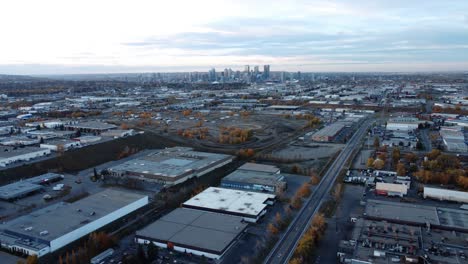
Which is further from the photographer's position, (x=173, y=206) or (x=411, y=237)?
(x=173, y=206)

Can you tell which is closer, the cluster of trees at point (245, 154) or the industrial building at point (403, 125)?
the cluster of trees at point (245, 154)

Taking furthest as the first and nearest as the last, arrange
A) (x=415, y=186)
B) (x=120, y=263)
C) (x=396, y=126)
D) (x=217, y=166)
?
1. (x=396, y=126)
2. (x=217, y=166)
3. (x=415, y=186)
4. (x=120, y=263)

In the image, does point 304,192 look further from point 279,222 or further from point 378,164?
point 378,164

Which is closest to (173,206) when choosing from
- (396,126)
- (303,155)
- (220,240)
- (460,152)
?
(220,240)

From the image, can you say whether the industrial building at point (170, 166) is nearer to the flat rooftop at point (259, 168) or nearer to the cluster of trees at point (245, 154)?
the cluster of trees at point (245, 154)

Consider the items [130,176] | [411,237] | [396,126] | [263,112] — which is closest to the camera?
[411,237]

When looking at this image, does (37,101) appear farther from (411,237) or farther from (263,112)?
(411,237)

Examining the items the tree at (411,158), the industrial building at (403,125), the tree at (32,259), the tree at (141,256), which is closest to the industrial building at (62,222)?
the tree at (32,259)
